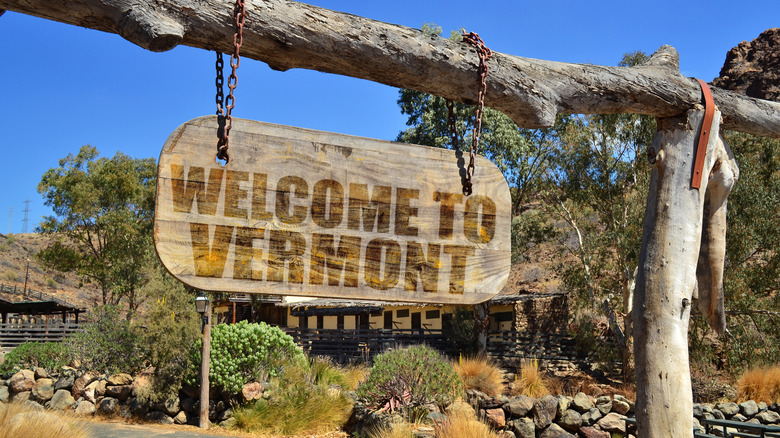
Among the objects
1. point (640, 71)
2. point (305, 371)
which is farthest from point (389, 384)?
point (640, 71)

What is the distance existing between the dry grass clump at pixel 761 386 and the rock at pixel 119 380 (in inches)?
618

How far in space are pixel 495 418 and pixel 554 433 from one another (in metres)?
1.30

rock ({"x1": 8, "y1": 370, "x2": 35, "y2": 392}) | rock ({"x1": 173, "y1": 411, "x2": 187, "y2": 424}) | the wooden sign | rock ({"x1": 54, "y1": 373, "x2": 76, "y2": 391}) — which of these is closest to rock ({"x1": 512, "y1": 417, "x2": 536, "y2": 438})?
rock ({"x1": 173, "y1": 411, "x2": 187, "y2": 424})

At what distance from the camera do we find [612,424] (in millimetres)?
12914

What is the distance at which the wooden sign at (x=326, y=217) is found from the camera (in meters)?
1.98

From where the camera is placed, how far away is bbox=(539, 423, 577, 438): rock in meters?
12.5

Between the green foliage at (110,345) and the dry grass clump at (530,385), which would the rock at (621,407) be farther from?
the green foliage at (110,345)

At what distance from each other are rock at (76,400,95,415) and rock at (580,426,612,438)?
39.3 feet

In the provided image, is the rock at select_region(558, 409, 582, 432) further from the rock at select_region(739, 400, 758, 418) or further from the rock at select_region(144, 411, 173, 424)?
the rock at select_region(144, 411, 173, 424)

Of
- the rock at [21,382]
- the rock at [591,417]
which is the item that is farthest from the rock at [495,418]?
the rock at [21,382]

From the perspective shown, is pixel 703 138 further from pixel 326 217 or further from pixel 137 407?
pixel 137 407

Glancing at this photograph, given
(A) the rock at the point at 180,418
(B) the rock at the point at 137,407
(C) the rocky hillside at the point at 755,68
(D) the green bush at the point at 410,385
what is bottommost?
(A) the rock at the point at 180,418

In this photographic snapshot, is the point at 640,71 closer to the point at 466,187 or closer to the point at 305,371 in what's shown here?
the point at 466,187

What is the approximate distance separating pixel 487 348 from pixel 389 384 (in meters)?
13.6
